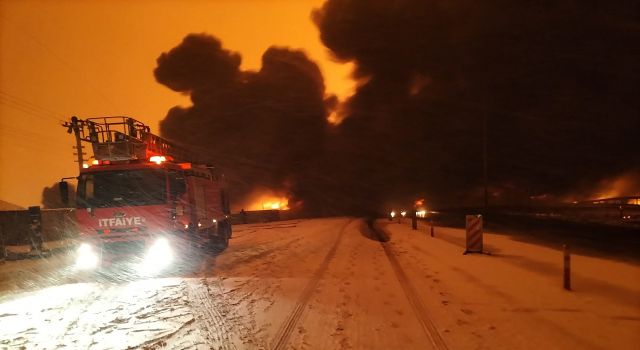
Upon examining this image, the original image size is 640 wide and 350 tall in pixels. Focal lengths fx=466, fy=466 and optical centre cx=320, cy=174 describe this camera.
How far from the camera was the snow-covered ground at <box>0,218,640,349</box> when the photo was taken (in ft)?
19.6

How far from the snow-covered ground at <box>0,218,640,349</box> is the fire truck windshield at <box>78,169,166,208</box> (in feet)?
7.06

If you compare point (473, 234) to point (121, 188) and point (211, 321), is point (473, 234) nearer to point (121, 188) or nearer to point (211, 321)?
point (211, 321)

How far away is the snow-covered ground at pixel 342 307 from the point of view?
5.97 meters

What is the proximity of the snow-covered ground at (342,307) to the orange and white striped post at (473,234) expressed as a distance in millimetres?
994

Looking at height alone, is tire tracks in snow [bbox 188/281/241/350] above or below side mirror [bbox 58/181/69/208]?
below

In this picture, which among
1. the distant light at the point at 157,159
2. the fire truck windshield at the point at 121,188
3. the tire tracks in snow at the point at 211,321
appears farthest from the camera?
the distant light at the point at 157,159

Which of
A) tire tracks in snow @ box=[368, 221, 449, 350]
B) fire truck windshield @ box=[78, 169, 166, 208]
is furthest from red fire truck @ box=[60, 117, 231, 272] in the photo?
tire tracks in snow @ box=[368, 221, 449, 350]

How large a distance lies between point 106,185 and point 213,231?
16.8 ft

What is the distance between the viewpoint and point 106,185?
13109 mm

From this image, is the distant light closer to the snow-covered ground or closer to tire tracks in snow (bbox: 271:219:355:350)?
the snow-covered ground

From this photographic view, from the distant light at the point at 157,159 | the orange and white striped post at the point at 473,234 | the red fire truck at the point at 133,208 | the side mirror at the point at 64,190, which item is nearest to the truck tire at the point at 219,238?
the red fire truck at the point at 133,208

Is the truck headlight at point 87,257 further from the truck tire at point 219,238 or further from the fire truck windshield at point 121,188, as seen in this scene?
the truck tire at point 219,238

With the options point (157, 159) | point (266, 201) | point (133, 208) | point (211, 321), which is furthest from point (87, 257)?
point (266, 201)

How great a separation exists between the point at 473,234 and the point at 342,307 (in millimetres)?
8273
